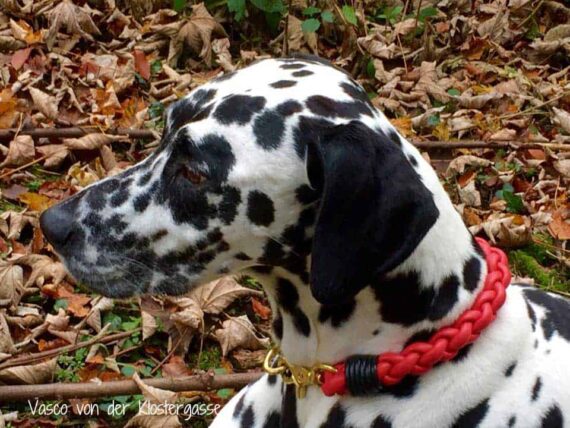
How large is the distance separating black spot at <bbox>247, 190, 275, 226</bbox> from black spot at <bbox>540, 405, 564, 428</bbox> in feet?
3.28

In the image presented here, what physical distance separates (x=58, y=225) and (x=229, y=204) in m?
0.62

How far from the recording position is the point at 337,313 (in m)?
2.68

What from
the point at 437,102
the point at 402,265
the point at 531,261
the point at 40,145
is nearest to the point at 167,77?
the point at 40,145

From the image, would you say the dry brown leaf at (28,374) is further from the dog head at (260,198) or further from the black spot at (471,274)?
the black spot at (471,274)

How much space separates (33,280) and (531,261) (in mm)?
2597

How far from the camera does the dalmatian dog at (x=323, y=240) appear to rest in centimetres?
239

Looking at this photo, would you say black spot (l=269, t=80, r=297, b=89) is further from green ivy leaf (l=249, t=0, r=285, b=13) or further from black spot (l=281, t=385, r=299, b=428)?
green ivy leaf (l=249, t=0, r=285, b=13)

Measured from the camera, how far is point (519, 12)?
24.5 ft

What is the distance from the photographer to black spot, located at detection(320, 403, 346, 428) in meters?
2.72

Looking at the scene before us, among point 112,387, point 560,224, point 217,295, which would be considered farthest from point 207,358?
point 560,224

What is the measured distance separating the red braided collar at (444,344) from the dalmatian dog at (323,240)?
0.04m

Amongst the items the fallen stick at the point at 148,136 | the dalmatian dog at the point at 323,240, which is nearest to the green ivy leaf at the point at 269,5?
the fallen stick at the point at 148,136

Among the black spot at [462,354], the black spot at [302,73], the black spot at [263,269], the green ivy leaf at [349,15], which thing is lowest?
the green ivy leaf at [349,15]

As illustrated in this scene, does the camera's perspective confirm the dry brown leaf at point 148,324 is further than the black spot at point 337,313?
Yes
